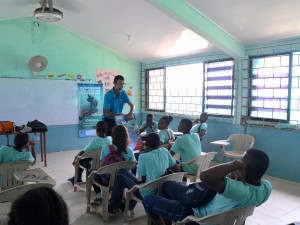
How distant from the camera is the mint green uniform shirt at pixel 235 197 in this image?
1646 mm

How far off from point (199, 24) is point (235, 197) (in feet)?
10.2

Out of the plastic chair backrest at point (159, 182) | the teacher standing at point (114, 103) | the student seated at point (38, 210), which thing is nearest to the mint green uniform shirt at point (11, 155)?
the teacher standing at point (114, 103)

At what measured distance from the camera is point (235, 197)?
5.43 ft

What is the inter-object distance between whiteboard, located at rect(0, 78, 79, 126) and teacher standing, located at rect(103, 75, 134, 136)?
2.80 m

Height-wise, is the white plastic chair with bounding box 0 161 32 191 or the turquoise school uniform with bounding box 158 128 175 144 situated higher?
the turquoise school uniform with bounding box 158 128 175 144

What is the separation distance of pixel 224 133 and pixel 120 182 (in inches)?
128

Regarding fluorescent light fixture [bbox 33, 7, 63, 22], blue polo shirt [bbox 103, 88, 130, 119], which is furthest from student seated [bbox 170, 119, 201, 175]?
fluorescent light fixture [bbox 33, 7, 63, 22]

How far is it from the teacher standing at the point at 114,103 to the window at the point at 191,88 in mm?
2288

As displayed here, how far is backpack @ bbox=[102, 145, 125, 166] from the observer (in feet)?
9.37

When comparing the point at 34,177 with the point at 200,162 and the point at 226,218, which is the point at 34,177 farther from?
the point at 200,162

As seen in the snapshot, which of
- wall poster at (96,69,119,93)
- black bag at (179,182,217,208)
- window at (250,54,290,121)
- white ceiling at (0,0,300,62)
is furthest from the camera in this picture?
wall poster at (96,69,119,93)

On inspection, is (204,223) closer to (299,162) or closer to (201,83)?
(299,162)

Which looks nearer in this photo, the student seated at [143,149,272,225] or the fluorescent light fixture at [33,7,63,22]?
the student seated at [143,149,272,225]

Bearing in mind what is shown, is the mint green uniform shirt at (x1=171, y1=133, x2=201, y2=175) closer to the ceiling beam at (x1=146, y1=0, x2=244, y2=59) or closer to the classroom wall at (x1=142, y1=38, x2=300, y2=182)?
the ceiling beam at (x1=146, y1=0, x2=244, y2=59)
